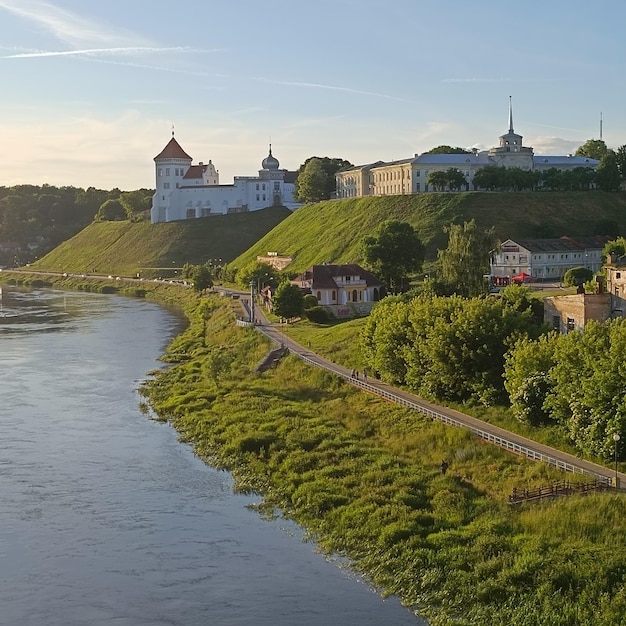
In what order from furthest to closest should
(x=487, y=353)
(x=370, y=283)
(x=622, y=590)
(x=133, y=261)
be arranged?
(x=133, y=261) < (x=370, y=283) < (x=487, y=353) < (x=622, y=590)

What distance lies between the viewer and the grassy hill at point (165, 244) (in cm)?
14212

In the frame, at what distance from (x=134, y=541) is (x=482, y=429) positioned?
45.8ft

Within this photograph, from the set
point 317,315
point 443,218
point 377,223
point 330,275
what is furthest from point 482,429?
point 377,223

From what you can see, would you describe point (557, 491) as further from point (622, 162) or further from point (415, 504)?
point (622, 162)

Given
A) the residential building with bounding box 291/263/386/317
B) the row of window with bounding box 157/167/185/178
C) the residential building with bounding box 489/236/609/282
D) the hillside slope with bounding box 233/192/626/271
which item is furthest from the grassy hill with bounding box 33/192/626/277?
the residential building with bounding box 291/263/386/317

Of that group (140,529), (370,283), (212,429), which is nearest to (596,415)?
(140,529)

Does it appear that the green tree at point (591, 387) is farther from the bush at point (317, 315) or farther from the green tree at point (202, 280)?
the green tree at point (202, 280)

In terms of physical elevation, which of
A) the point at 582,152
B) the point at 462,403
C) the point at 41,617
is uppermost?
the point at 582,152

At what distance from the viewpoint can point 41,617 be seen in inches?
942

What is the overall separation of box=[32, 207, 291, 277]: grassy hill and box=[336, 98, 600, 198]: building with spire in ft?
61.2

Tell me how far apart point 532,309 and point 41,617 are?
106 feet

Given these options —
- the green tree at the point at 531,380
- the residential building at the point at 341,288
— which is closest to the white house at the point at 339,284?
the residential building at the point at 341,288

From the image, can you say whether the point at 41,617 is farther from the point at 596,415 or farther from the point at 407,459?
the point at 596,415

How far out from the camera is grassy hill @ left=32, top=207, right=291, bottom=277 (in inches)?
5595
